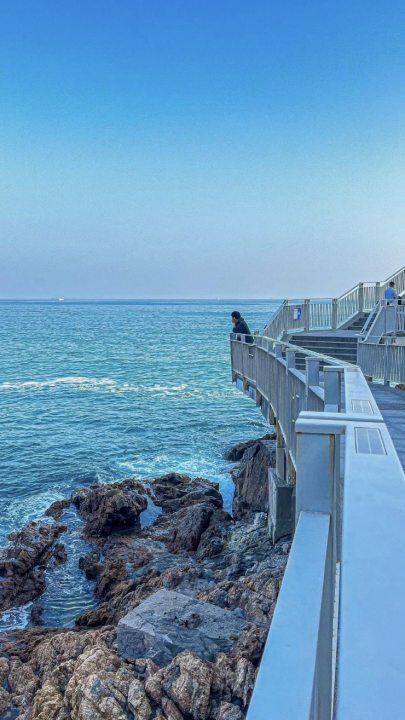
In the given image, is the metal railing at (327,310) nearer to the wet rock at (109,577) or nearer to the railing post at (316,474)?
the wet rock at (109,577)

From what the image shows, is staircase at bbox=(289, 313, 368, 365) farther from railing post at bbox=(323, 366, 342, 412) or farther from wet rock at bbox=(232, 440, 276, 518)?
railing post at bbox=(323, 366, 342, 412)

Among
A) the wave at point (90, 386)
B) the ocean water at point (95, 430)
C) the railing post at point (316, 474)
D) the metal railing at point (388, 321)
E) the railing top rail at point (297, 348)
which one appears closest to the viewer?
the railing post at point (316, 474)

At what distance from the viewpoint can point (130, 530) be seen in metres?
16.3

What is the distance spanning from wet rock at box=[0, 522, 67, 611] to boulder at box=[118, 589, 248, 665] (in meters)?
6.66

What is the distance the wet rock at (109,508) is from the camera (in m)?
16.1

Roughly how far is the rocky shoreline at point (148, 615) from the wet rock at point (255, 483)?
0.15ft

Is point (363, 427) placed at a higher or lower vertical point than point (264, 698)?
higher

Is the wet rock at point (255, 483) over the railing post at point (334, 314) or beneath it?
beneath

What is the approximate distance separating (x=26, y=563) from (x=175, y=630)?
27.9 ft

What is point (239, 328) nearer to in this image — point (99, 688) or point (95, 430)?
point (99, 688)

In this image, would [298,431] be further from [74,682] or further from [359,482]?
[74,682]

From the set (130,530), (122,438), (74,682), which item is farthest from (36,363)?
→ (74,682)

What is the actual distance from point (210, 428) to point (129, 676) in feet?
76.0

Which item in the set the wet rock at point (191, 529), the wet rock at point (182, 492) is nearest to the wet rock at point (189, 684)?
the wet rock at point (191, 529)
